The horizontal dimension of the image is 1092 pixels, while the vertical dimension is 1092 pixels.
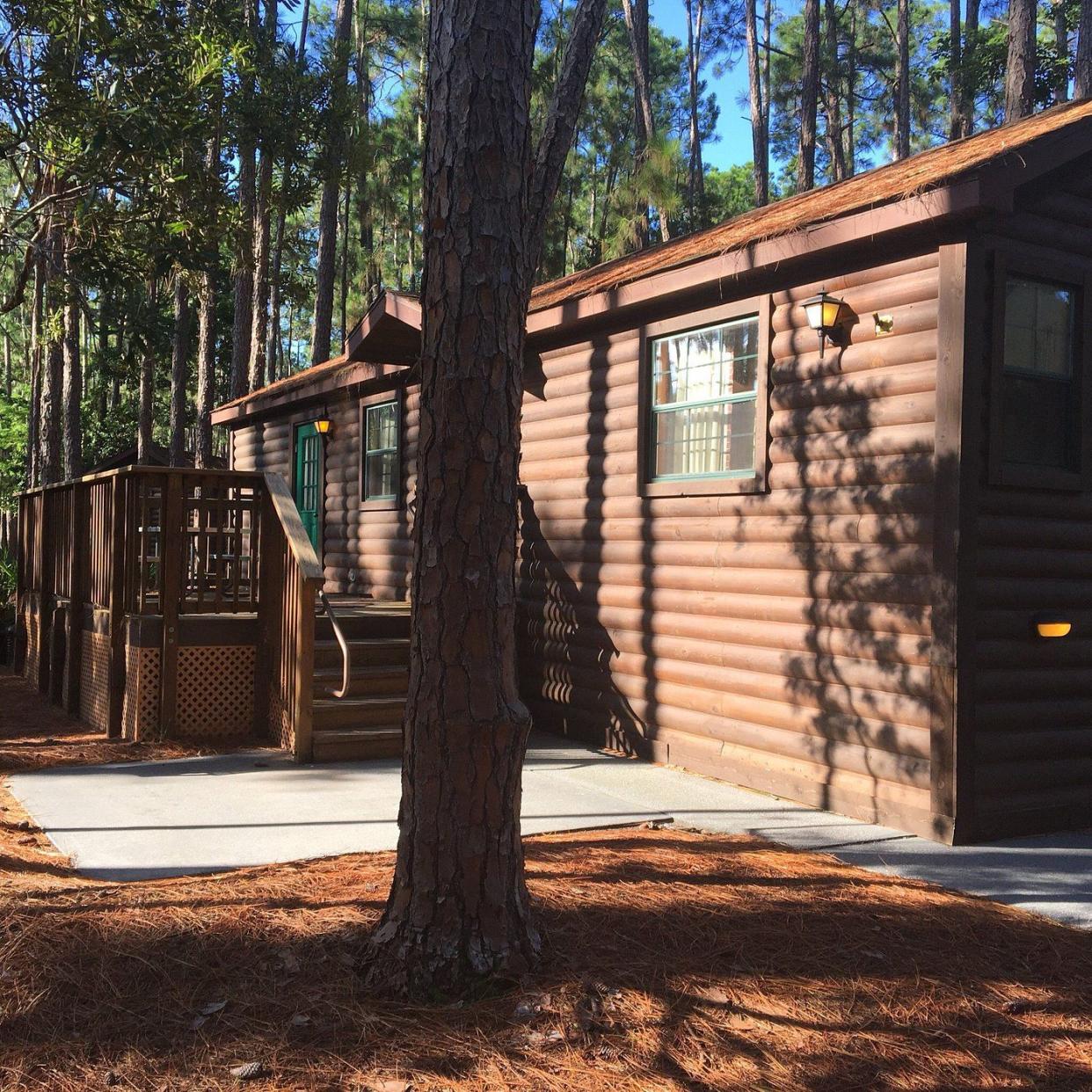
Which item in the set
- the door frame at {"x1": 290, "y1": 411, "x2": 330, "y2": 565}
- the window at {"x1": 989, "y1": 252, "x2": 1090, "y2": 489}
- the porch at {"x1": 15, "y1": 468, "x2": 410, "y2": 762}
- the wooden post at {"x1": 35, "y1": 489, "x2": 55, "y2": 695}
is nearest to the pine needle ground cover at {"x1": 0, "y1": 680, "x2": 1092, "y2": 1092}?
the window at {"x1": 989, "y1": 252, "x2": 1090, "y2": 489}

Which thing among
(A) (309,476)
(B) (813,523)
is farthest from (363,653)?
(A) (309,476)

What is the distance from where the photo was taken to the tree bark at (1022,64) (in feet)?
55.4

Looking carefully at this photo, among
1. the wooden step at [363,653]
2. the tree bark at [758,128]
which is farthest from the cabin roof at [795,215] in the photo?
the tree bark at [758,128]

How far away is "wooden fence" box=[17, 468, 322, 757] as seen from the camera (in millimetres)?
7648

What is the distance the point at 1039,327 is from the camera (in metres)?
6.05

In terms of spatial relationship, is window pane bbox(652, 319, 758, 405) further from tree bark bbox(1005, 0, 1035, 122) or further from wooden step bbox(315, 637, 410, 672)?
Result: tree bark bbox(1005, 0, 1035, 122)

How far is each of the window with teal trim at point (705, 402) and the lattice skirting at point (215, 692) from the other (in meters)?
3.36

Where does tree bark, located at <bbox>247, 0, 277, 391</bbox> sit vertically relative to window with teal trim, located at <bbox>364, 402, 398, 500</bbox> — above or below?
above

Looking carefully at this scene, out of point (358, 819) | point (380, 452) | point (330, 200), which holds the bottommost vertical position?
point (358, 819)

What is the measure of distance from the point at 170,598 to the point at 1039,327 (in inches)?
232

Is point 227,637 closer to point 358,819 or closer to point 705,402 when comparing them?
point 358,819

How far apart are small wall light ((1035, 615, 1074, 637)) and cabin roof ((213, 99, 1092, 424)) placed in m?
2.26

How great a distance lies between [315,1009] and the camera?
315 cm

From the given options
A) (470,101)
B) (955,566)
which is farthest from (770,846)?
(470,101)
